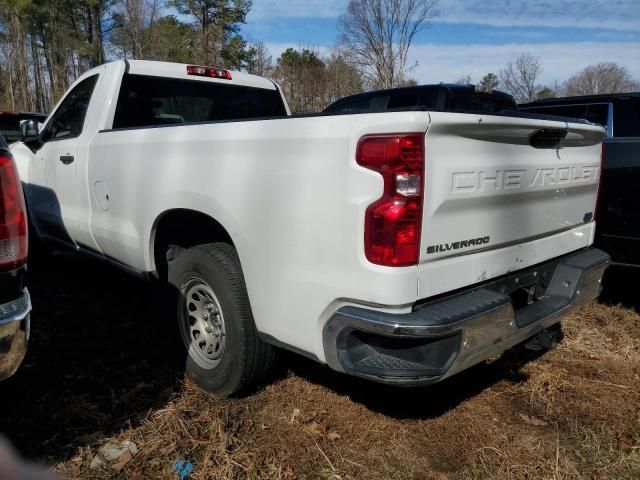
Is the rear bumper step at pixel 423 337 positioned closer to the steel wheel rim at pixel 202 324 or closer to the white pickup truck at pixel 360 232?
the white pickup truck at pixel 360 232

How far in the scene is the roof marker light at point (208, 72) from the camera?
4445 millimetres

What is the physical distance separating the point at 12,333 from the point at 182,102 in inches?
111

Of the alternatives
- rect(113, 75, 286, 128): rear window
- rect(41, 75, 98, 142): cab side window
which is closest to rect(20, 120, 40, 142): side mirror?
rect(41, 75, 98, 142): cab side window

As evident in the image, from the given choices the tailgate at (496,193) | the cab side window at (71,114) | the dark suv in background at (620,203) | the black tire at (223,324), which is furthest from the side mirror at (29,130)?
the dark suv in background at (620,203)

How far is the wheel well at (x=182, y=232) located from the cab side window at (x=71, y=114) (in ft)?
4.54

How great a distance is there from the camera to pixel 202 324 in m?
3.15

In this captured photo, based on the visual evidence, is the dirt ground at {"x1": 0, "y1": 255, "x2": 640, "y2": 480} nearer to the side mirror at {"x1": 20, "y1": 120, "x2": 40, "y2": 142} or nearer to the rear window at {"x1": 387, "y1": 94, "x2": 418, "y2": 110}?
the side mirror at {"x1": 20, "y1": 120, "x2": 40, "y2": 142}

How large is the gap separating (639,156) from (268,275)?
330 centimetres

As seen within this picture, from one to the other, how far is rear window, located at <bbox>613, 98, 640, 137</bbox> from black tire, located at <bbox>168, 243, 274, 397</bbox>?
4.37m

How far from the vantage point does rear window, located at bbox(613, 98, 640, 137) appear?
205 inches

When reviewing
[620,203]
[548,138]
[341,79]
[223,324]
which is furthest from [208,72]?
[341,79]

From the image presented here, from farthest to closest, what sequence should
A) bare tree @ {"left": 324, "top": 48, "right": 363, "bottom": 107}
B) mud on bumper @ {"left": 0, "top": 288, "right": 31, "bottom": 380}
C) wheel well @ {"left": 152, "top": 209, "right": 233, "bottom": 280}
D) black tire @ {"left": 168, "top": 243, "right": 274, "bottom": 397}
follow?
bare tree @ {"left": 324, "top": 48, "right": 363, "bottom": 107} < wheel well @ {"left": 152, "top": 209, "right": 233, "bottom": 280} < black tire @ {"left": 168, "top": 243, "right": 274, "bottom": 397} < mud on bumper @ {"left": 0, "top": 288, "right": 31, "bottom": 380}

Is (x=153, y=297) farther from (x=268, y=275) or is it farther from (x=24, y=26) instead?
(x=24, y=26)

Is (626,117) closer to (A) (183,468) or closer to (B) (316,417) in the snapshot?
(B) (316,417)
